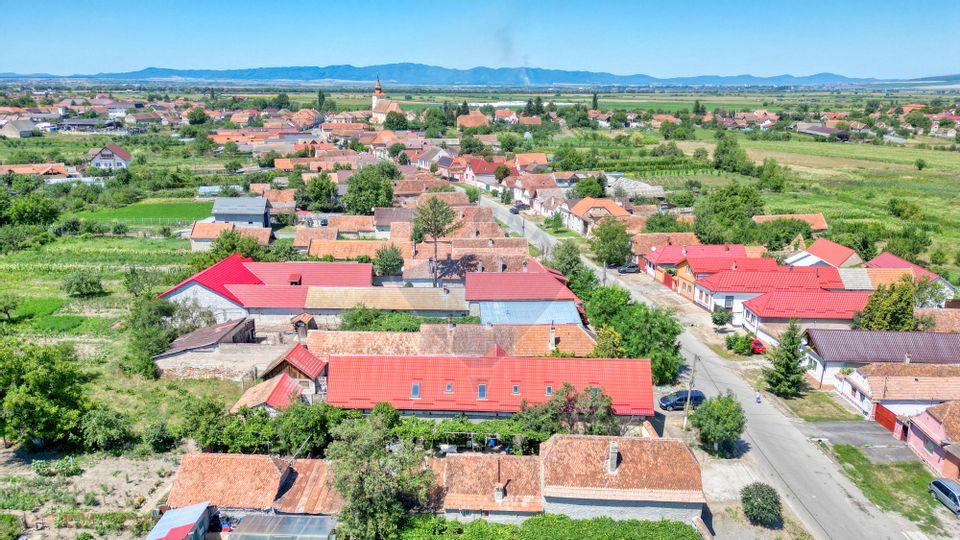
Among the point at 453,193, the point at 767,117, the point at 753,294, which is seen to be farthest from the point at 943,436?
the point at 767,117

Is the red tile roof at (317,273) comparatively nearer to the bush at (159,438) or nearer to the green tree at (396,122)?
the bush at (159,438)

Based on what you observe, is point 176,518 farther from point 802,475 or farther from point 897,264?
point 897,264

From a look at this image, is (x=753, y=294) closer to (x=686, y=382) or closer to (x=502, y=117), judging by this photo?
(x=686, y=382)

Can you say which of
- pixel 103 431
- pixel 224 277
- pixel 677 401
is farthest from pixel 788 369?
pixel 224 277

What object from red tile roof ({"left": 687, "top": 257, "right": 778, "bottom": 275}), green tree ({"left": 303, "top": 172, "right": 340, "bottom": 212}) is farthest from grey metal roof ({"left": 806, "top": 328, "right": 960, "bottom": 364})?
green tree ({"left": 303, "top": 172, "right": 340, "bottom": 212})

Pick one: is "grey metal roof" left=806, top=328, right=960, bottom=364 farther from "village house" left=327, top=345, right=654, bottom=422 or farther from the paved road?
"village house" left=327, top=345, right=654, bottom=422

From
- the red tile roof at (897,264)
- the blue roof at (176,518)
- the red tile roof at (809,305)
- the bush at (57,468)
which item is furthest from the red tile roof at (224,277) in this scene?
the red tile roof at (897,264)
